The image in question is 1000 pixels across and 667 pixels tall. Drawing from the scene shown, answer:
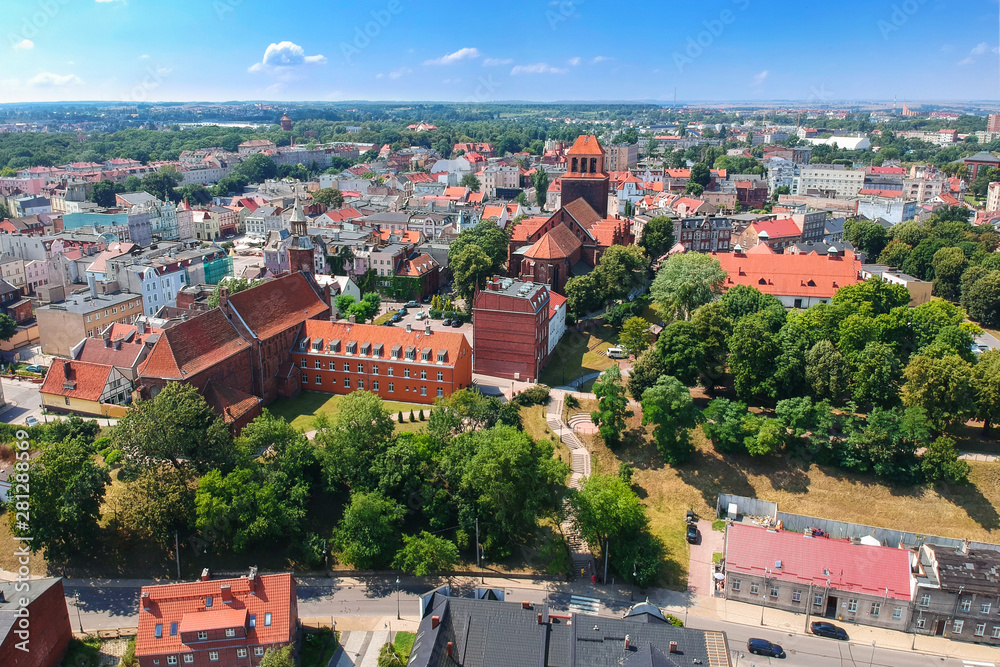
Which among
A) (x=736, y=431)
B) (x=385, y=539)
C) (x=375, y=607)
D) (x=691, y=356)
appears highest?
(x=691, y=356)

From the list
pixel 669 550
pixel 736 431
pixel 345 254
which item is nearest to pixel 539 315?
pixel 736 431

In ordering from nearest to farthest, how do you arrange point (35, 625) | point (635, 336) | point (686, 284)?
point (35, 625), point (635, 336), point (686, 284)

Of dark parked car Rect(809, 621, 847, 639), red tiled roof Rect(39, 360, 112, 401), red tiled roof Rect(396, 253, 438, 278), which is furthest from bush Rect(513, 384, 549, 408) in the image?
red tiled roof Rect(396, 253, 438, 278)

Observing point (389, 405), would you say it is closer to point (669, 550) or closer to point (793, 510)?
point (669, 550)

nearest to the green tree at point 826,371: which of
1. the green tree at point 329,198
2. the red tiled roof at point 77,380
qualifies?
the red tiled roof at point 77,380

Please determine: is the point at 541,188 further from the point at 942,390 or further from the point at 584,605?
the point at 584,605

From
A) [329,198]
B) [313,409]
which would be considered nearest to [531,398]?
[313,409]
